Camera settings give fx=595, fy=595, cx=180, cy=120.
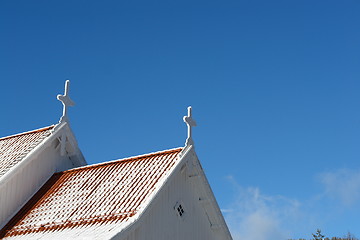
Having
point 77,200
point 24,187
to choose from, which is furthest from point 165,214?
point 24,187

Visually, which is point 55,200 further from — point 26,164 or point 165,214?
point 165,214

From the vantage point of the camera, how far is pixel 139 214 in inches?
829

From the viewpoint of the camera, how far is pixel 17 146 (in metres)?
29.0

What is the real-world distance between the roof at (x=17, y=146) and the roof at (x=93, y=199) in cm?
180

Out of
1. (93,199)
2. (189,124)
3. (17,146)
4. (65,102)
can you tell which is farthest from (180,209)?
(17,146)

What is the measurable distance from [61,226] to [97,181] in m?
3.31

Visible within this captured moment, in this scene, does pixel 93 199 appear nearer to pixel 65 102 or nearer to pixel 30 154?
pixel 30 154

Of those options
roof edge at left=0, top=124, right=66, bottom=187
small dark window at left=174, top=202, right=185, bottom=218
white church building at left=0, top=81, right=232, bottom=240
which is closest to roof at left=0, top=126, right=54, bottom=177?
white church building at left=0, top=81, right=232, bottom=240

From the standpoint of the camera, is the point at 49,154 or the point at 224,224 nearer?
the point at 224,224

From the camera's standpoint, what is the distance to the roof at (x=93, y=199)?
21828 mm

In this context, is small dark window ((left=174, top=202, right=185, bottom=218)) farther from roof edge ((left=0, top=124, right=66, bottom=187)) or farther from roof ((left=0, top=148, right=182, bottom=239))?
roof edge ((left=0, top=124, right=66, bottom=187))

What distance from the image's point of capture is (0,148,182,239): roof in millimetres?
21828

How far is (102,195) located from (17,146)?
721 cm

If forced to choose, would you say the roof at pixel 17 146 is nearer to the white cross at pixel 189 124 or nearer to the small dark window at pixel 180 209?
the white cross at pixel 189 124
